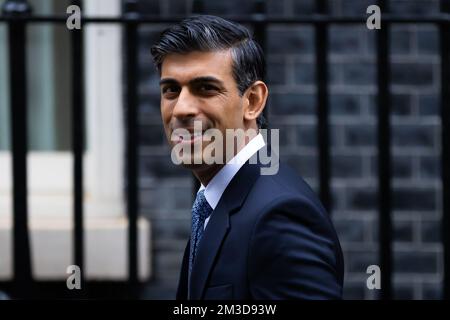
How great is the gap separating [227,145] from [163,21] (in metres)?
1.56

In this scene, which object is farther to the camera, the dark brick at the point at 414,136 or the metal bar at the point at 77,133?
the dark brick at the point at 414,136

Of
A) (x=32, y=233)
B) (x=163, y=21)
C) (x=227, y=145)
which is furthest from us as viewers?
(x=32, y=233)

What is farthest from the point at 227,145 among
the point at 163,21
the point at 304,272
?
the point at 163,21

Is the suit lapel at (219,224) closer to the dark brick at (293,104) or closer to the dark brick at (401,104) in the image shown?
the dark brick at (293,104)

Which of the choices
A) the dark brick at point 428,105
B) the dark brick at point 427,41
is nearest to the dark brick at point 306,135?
the dark brick at point 428,105

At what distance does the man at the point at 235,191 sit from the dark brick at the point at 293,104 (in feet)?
9.39

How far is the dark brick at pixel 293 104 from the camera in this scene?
5.28 m

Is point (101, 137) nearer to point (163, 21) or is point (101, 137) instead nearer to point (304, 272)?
point (163, 21)

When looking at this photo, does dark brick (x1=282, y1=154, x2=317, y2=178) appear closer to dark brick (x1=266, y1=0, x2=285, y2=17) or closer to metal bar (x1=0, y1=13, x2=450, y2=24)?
dark brick (x1=266, y1=0, x2=285, y2=17)

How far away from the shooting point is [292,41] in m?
5.33

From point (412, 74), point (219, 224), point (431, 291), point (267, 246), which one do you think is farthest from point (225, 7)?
point (267, 246)

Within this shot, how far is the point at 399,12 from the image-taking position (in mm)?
5359

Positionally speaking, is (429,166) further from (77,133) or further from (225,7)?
(77,133)

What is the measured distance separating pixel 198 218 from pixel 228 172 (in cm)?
14
